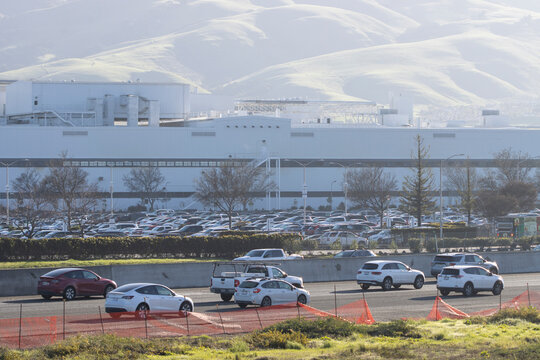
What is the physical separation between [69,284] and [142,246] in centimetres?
1489

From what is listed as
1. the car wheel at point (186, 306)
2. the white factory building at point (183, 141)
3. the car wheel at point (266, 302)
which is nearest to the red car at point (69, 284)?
the car wheel at point (186, 306)

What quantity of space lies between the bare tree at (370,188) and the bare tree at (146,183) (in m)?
Answer: 24.3

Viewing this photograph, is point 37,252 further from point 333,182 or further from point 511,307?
point 333,182

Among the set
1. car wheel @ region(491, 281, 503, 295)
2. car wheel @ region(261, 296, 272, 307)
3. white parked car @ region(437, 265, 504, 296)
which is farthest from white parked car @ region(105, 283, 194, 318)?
car wheel @ region(491, 281, 503, 295)

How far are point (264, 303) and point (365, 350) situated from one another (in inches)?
354

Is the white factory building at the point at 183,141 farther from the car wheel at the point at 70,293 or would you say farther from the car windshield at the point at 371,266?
the car wheel at the point at 70,293

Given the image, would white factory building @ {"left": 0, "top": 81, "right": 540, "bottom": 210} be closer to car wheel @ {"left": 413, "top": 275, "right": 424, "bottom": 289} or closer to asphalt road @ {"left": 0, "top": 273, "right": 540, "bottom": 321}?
car wheel @ {"left": 413, "top": 275, "right": 424, "bottom": 289}

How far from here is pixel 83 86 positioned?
117875 millimetres

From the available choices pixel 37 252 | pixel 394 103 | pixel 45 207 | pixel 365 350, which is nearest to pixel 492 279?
pixel 365 350

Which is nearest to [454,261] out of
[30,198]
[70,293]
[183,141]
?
[70,293]

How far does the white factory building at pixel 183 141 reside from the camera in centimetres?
10888

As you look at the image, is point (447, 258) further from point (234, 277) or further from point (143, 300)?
point (143, 300)

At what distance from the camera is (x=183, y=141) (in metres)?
113

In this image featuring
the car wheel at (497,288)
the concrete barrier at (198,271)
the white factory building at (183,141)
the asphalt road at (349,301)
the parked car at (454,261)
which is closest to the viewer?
the asphalt road at (349,301)
